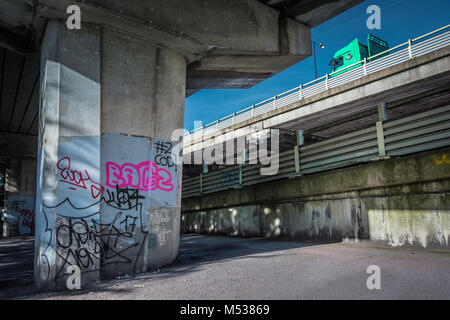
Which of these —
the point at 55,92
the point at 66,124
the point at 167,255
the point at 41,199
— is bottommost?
the point at 167,255

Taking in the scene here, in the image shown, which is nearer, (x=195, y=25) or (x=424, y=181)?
(x=195, y=25)

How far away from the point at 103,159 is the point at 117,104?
1176 mm

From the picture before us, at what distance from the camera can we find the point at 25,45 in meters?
6.63

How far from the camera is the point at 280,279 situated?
195 inches

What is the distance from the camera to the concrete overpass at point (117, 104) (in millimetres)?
5422

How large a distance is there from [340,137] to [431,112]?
2.80m

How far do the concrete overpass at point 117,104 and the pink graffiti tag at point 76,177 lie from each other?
0.02 m

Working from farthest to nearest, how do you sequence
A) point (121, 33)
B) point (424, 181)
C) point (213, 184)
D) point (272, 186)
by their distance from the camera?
point (213, 184) < point (272, 186) < point (424, 181) < point (121, 33)

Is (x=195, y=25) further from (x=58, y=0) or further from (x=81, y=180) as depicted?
(x=81, y=180)

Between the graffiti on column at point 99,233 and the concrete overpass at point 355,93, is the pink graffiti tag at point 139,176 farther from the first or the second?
the concrete overpass at point 355,93

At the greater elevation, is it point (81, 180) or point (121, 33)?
point (121, 33)

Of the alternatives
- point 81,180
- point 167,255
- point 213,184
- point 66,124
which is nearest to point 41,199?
point 81,180

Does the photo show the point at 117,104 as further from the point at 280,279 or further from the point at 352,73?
the point at 352,73

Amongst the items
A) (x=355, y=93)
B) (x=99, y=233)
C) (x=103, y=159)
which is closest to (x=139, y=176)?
(x=103, y=159)
